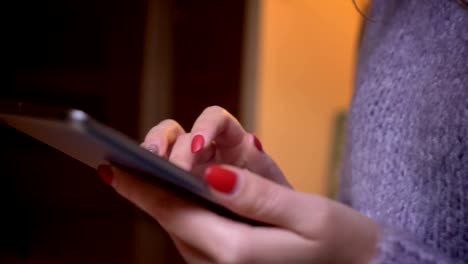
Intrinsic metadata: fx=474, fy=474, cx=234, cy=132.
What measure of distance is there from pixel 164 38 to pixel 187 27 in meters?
0.07

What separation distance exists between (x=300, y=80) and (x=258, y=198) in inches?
46.2

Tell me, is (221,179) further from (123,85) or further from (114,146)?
(123,85)

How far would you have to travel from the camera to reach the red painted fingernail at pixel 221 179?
1.07ft

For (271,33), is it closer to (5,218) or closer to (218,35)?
(218,35)

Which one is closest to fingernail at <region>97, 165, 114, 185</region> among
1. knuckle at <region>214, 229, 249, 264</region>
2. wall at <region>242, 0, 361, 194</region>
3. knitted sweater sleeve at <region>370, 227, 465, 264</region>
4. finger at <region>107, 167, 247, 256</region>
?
finger at <region>107, 167, 247, 256</region>

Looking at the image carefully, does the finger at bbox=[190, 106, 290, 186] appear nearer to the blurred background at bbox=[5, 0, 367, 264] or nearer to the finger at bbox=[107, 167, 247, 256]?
the finger at bbox=[107, 167, 247, 256]

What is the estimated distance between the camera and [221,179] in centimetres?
33

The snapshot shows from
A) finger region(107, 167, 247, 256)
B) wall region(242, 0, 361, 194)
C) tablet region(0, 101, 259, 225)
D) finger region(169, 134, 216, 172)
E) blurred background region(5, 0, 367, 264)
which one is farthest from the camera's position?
wall region(242, 0, 361, 194)

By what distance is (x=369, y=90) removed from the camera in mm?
640

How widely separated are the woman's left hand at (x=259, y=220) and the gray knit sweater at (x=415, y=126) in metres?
0.15

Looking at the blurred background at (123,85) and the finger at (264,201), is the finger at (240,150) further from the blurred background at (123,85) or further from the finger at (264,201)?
the blurred background at (123,85)

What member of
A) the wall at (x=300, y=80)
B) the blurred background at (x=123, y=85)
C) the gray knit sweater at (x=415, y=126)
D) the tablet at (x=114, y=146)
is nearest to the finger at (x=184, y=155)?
the tablet at (x=114, y=146)

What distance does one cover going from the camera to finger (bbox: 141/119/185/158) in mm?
478

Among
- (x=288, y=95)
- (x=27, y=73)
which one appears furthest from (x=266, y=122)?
(x=27, y=73)
